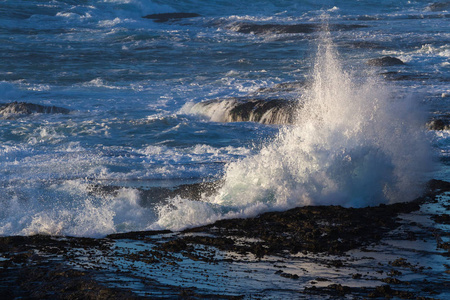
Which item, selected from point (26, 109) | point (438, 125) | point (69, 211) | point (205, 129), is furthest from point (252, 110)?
point (69, 211)

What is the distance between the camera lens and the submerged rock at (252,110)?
1620 cm

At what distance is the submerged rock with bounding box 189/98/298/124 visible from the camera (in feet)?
53.2

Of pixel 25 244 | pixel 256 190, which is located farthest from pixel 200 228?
pixel 25 244

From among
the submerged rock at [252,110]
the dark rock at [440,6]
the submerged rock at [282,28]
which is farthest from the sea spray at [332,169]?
the dark rock at [440,6]

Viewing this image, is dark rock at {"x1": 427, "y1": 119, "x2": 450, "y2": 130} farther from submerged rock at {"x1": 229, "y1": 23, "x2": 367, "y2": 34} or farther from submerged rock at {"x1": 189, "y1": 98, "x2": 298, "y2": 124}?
submerged rock at {"x1": 229, "y1": 23, "x2": 367, "y2": 34}

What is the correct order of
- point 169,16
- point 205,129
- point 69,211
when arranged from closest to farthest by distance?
point 69,211
point 205,129
point 169,16

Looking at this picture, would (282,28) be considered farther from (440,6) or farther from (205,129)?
(205,129)

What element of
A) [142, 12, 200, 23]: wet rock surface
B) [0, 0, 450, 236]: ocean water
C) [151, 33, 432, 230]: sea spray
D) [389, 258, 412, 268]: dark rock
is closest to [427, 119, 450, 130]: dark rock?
[0, 0, 450, 236]: ocean water

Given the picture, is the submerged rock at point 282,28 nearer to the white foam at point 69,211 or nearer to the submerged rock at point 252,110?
the submerged rock at point 252,110

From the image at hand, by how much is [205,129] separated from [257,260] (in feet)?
31.6

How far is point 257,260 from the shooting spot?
636cm

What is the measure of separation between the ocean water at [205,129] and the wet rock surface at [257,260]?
2.12 feet

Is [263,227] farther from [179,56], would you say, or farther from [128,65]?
[179,56]

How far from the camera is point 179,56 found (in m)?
31.1
